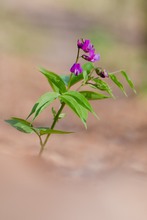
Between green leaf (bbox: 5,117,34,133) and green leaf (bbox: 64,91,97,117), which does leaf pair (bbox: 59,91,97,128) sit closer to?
green leaf (bbox: 64,91,97,117)

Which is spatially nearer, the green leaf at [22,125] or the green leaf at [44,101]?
the green leaf at [44,101]

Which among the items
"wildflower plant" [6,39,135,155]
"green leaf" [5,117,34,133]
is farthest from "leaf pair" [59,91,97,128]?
"green leaf" [5,117,34,133]

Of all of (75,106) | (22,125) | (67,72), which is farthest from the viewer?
(67,72)

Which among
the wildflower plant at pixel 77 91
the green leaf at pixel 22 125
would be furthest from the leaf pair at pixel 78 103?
the green leaf at pixel 22 125

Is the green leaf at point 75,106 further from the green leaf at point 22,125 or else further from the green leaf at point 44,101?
the green leaf at point 22,125

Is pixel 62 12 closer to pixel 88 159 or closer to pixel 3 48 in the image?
pixel 3 48

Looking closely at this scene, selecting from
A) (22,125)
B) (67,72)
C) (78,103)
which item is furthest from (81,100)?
(67,72)

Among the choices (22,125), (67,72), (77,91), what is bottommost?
(22,125)

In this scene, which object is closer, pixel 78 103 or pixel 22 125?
pixel 78 103

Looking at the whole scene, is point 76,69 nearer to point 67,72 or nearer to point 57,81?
point 57,81
